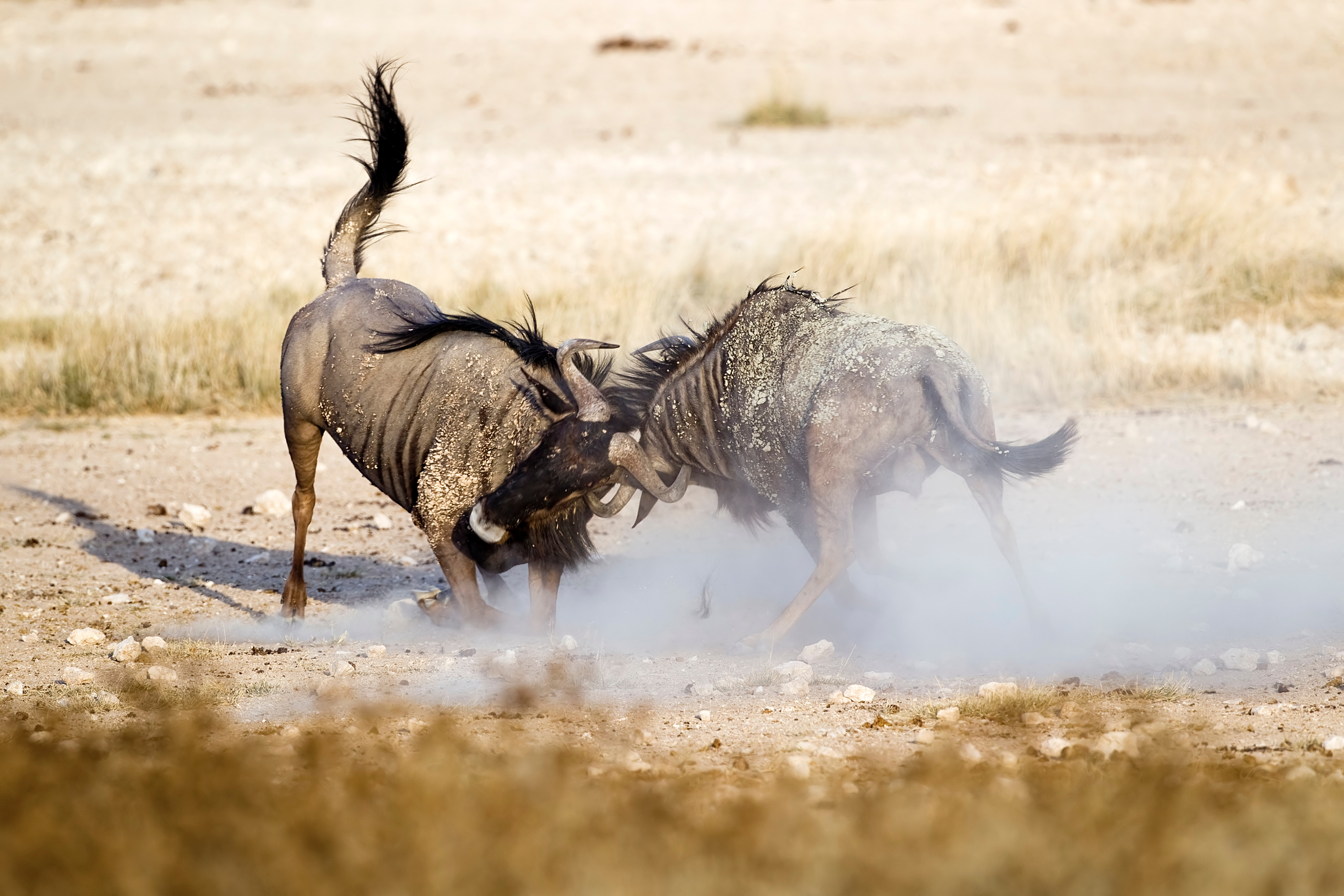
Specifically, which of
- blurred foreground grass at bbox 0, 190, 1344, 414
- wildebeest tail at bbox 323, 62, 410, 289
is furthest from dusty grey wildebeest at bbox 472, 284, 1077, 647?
blurred foreground grass at bbox 0, 190, 1344, 414

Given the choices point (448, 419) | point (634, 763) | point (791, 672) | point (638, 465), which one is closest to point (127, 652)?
point (448, 419)

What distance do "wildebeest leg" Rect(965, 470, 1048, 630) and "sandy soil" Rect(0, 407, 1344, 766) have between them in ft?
0.76

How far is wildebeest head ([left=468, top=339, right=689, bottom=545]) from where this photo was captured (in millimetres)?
6133

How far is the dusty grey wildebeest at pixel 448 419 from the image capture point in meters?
6.34

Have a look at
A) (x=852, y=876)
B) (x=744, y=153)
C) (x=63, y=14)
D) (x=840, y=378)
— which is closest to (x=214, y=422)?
(x=840, y=378)

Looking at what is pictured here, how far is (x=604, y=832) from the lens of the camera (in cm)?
309

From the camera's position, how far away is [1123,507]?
7.79 meters

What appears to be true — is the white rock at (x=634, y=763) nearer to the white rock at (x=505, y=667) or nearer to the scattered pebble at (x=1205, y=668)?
the white rock at (x=505, y=667)

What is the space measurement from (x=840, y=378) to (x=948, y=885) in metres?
3.20

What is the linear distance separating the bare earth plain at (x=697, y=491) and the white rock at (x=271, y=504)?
0.15m

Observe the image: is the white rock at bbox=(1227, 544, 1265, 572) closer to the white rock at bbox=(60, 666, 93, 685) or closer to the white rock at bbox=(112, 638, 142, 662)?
the white rock at bbox=(112, 638, 142, 662)

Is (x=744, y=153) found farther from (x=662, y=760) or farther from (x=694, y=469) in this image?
(x=662, y=760)

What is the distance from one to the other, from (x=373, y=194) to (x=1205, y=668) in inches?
188

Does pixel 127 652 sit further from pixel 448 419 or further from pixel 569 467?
pixel 569 467
